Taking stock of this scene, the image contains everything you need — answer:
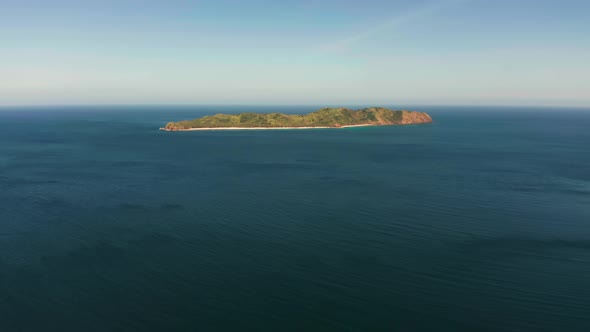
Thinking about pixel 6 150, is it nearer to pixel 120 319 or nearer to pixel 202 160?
pixel 202 160

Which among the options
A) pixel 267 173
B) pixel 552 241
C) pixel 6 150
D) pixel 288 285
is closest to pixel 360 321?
pixel 288 285

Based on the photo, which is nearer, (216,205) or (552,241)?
(552,241)

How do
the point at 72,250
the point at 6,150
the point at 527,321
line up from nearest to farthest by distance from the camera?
the point at 527,321 → the point at 72,250 → the point at 6,150

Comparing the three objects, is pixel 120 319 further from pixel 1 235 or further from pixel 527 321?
pixel 527 321

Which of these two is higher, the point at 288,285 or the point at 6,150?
the point at 6,150

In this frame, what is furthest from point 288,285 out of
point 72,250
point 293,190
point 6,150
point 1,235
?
point 6,150

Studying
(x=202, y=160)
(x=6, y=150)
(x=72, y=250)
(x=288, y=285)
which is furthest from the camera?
(x=6, y=150)
